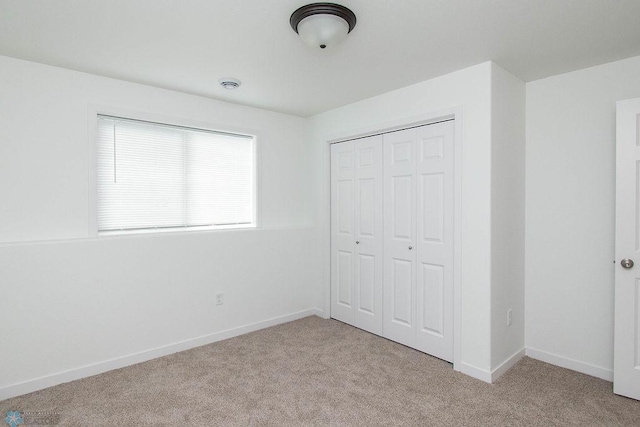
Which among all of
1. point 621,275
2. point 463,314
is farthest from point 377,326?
point 621,275

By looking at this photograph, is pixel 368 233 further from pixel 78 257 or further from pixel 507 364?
pixel 78 257

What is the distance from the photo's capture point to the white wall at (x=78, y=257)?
8.05 feet

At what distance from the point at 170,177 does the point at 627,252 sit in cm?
373

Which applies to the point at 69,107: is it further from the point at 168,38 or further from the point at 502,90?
the point at 502,90

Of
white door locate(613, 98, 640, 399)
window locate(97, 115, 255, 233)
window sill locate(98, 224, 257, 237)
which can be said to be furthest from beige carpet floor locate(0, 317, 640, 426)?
window locate(97, 115, 255, 233)

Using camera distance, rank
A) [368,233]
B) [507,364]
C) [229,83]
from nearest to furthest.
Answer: [507,364], [229,83], [368,233]

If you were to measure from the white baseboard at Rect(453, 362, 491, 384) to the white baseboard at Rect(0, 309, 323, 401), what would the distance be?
1.91 m

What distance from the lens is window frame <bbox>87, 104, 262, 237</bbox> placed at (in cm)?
277

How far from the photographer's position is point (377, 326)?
350 centimetres

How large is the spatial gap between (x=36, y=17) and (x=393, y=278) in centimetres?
324

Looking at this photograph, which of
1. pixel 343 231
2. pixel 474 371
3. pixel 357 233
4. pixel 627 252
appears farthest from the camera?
pixel 343 231

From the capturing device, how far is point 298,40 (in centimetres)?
221

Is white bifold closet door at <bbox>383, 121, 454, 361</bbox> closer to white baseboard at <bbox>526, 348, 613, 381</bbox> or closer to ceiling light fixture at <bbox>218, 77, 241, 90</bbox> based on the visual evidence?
white baseboard at <bbox>526, 348, 613, 381</bbox>

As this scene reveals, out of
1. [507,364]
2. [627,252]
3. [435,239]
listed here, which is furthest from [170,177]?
[627,252]
